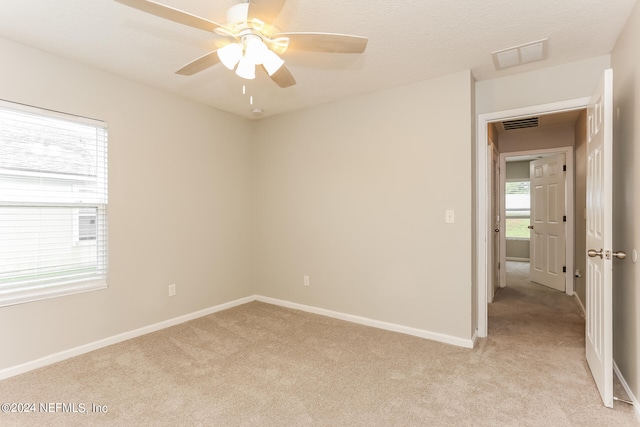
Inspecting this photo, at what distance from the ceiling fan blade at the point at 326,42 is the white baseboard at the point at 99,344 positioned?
288 centimetres

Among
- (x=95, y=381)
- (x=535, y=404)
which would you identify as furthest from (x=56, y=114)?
(x=535, y=404)

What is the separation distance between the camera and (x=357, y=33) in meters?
2.30

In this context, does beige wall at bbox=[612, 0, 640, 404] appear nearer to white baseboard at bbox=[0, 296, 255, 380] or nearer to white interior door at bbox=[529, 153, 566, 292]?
white interior door at bbox=[529, 153, 566, 292]

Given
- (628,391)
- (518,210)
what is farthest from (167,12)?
(518,210)

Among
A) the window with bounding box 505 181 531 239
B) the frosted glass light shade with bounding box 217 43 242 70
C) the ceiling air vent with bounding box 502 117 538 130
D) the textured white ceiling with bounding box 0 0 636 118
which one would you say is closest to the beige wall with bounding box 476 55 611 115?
the textured white ceiling with bounding box 0 0 636 118

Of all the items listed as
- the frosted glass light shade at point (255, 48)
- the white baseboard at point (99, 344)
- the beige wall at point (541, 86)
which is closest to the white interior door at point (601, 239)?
the beige wall at point (541, 86)

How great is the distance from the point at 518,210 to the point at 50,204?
881cm

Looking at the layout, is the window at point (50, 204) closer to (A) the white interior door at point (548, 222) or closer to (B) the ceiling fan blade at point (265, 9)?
(B) the ceiling fan blade at point (265, 9)

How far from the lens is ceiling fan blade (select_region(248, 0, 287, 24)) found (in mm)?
1461

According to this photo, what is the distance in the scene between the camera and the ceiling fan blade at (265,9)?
1.46 m

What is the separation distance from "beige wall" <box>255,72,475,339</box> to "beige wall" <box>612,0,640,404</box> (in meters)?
0.98

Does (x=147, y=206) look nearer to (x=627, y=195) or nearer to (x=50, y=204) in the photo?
(x=50, y=204)

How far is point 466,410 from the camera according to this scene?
201cm

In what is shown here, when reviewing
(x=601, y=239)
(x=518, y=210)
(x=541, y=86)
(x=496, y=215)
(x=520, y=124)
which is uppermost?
(x=520, y=124)
